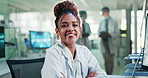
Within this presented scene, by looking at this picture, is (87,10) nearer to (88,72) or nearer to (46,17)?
(46,17)

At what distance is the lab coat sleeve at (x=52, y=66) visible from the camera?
3.10 feet

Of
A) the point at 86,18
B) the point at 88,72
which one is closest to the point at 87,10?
the point at 86,18

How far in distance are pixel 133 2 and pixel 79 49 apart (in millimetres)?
3335

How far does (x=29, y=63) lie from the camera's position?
151cm

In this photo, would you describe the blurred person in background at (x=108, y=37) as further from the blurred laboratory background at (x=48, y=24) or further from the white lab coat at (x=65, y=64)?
the white lab coat at (x=65, y=64)

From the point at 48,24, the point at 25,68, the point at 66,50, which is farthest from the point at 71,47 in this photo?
the point at 48,24

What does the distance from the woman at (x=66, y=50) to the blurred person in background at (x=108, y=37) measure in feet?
10.6

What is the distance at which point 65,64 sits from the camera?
1031 mm

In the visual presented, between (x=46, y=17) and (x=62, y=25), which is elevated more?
(x=46, y=17)

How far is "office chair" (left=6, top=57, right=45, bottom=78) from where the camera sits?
1.42m

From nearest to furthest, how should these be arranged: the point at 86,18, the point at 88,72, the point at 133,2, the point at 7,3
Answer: the point at 88,72 → the point at 133,2 → the point at 86,18 → the point at 7,3

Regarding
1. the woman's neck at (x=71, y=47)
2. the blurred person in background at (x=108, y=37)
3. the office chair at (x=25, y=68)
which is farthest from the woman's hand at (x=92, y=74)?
the blurred person in background at (x=108, y=37)

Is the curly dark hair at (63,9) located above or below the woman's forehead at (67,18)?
above

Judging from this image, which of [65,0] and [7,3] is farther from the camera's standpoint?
[7,3]
